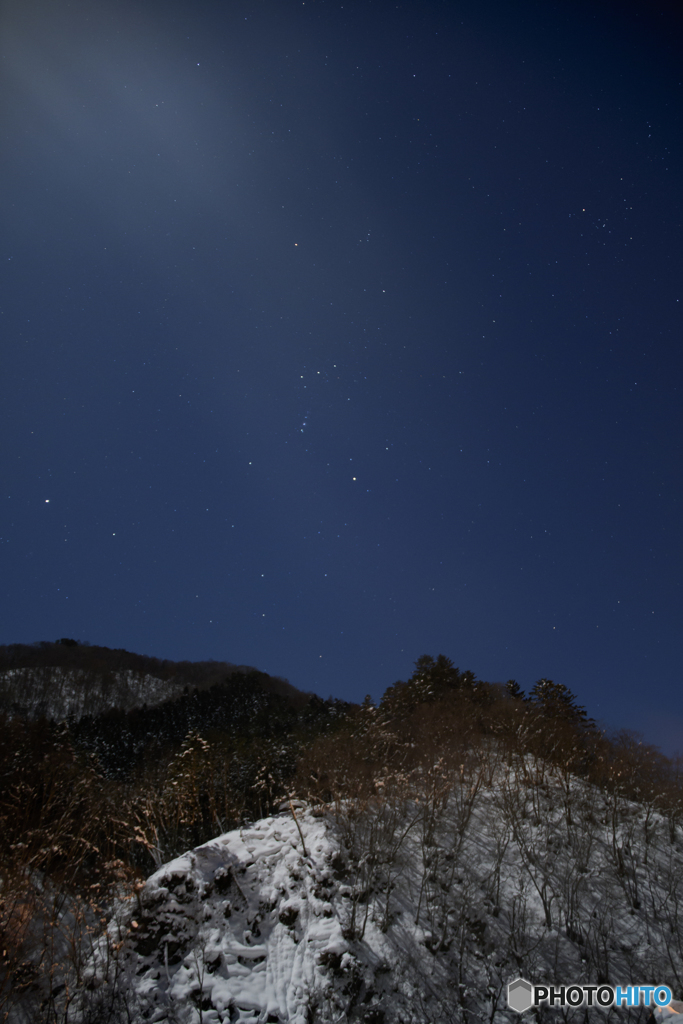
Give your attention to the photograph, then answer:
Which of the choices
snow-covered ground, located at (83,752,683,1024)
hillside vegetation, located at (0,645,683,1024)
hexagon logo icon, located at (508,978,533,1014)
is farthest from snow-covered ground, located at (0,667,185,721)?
hexagon logo icon, located at (508,978,533,1014)

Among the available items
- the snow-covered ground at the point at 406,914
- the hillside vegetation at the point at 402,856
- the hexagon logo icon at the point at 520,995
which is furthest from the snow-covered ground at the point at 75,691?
the hexagon logo icon at the point at 520,995

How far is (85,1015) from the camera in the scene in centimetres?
804

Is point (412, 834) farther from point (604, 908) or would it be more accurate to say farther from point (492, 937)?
point (604, 908)

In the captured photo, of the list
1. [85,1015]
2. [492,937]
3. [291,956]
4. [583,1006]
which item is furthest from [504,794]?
A: [85,1015]

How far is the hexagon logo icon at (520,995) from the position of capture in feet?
27.0

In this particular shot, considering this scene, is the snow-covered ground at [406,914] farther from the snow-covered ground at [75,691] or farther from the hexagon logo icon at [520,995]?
the snow-covered ground at [75,691]

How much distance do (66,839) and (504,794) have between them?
41.5 feet

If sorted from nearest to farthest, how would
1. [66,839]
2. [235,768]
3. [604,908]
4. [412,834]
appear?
[604,908] < [412,834] < [66,839] < [235,768]

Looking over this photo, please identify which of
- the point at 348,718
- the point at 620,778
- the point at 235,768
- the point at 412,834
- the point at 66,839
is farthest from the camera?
the point at 348,718

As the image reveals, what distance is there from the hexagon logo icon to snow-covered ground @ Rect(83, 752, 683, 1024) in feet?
0.48

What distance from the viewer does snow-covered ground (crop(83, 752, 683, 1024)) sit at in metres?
8.34

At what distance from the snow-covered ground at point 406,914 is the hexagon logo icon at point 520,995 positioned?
0.15 m

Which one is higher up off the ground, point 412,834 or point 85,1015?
point 412,834

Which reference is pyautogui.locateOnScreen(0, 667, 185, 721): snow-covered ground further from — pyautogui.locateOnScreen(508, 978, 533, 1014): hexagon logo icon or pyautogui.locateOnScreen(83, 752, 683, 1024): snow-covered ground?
pyautogui.locateOnScreen(508, 978, 533, 1014): hexagon logo icon
